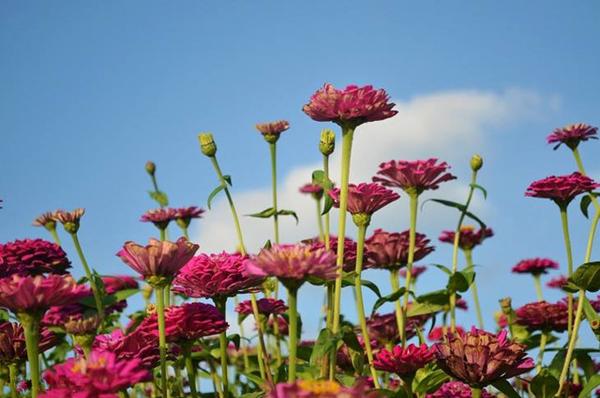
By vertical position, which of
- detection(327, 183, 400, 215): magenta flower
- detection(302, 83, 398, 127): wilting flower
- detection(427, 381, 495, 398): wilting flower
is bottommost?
detection(427, 381, 495, 398): wilting flower

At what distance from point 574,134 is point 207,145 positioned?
1978 millimetres

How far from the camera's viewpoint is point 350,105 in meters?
2.58

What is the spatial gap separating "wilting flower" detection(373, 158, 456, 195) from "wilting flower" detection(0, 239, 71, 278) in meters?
1.62

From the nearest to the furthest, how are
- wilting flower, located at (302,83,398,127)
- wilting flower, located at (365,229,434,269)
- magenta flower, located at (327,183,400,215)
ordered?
wilting flower, located at (302,83,398,127) < magenta flower, located at (327,183,400,215) < wilting flower, located at (365,229,434,269)

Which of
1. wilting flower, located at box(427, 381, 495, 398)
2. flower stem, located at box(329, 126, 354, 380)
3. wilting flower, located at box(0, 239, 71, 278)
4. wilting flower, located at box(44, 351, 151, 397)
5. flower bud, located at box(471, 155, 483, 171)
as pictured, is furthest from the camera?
flower bud, located at box(471, 155, 483, 171)

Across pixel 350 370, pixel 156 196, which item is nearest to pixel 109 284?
pixel 156 196

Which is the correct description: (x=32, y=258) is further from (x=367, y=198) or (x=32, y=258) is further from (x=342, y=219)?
(x=342, y=219)

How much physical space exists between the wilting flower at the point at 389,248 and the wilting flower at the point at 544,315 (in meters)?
0.74

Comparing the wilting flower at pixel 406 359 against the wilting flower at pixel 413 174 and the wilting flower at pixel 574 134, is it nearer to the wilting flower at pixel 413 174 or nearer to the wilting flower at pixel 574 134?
the wilting flower at pixel 413 174

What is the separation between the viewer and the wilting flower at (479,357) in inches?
98.0

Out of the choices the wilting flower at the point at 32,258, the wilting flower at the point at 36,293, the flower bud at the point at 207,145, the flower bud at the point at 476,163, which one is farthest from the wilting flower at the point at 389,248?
the wilting flower at the point at 36,293

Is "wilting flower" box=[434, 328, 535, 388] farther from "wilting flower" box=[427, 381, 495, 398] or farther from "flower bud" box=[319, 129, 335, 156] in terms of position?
"flower bud" box=[319, 129, 335, 156]

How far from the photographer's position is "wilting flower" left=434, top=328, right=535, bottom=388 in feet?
8.17

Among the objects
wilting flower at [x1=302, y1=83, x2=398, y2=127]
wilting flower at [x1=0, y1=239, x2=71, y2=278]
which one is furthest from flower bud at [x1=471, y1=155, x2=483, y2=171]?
wilting flower at [x1=0, y1=239, x2=71, y2=278]
